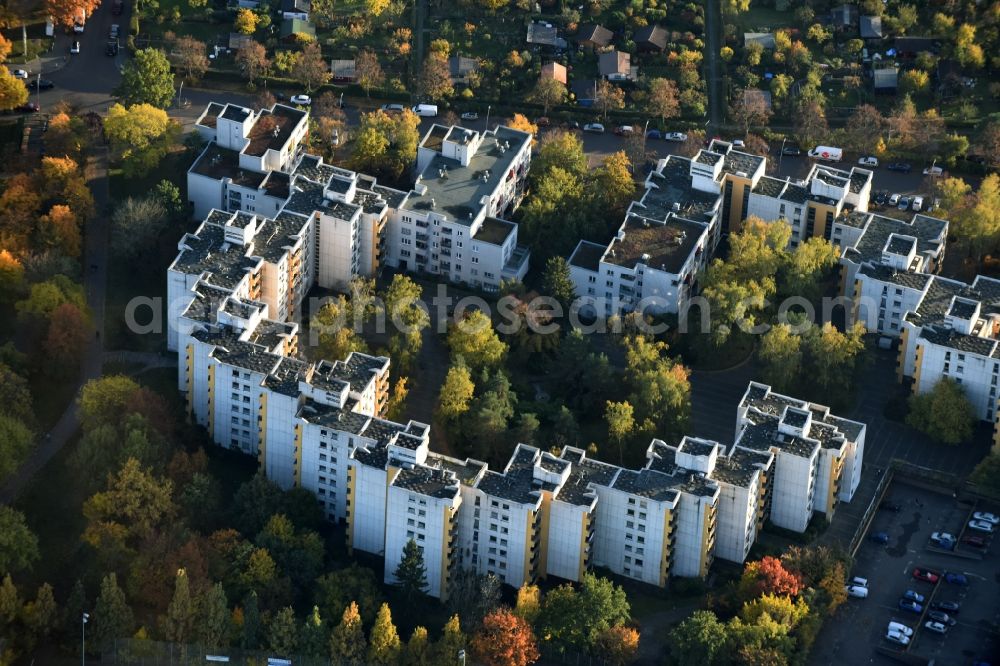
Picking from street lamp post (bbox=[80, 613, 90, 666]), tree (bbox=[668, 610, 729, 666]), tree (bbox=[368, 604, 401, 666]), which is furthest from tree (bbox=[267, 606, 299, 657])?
tree (bbox=[668, 610, 729, 666])

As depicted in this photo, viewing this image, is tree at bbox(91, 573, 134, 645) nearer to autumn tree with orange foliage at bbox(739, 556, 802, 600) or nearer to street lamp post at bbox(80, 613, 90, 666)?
street lamp post at bbox(80, 613, 90, 666)

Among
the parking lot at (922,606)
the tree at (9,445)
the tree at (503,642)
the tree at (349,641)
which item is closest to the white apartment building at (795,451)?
the parking lot at (922,606)

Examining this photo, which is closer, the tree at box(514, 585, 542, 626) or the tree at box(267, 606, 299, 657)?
the tree at box(267, 606, 299, 657)

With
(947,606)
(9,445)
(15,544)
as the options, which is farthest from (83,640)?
(947,606)

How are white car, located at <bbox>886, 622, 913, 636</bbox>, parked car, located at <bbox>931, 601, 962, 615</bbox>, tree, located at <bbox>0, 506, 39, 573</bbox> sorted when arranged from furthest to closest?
parked car, located at <bbox>931, 601, 962, 615</bbox> < tree, located at <bbox>0, 506, 39, 573</bbox> < white car, located at <bbox>886, 622, 913, 636</bbox>

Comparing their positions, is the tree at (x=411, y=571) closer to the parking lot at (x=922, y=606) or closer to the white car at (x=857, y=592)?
the parking lot at (x=922, y=606)

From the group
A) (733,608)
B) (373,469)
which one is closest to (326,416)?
(373,469)

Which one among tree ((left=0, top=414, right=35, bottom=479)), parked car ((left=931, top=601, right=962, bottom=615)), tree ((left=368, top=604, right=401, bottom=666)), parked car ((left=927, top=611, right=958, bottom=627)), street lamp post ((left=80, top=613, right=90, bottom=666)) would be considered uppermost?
tree ((left=0, top=414, right=35, bottom=479))
